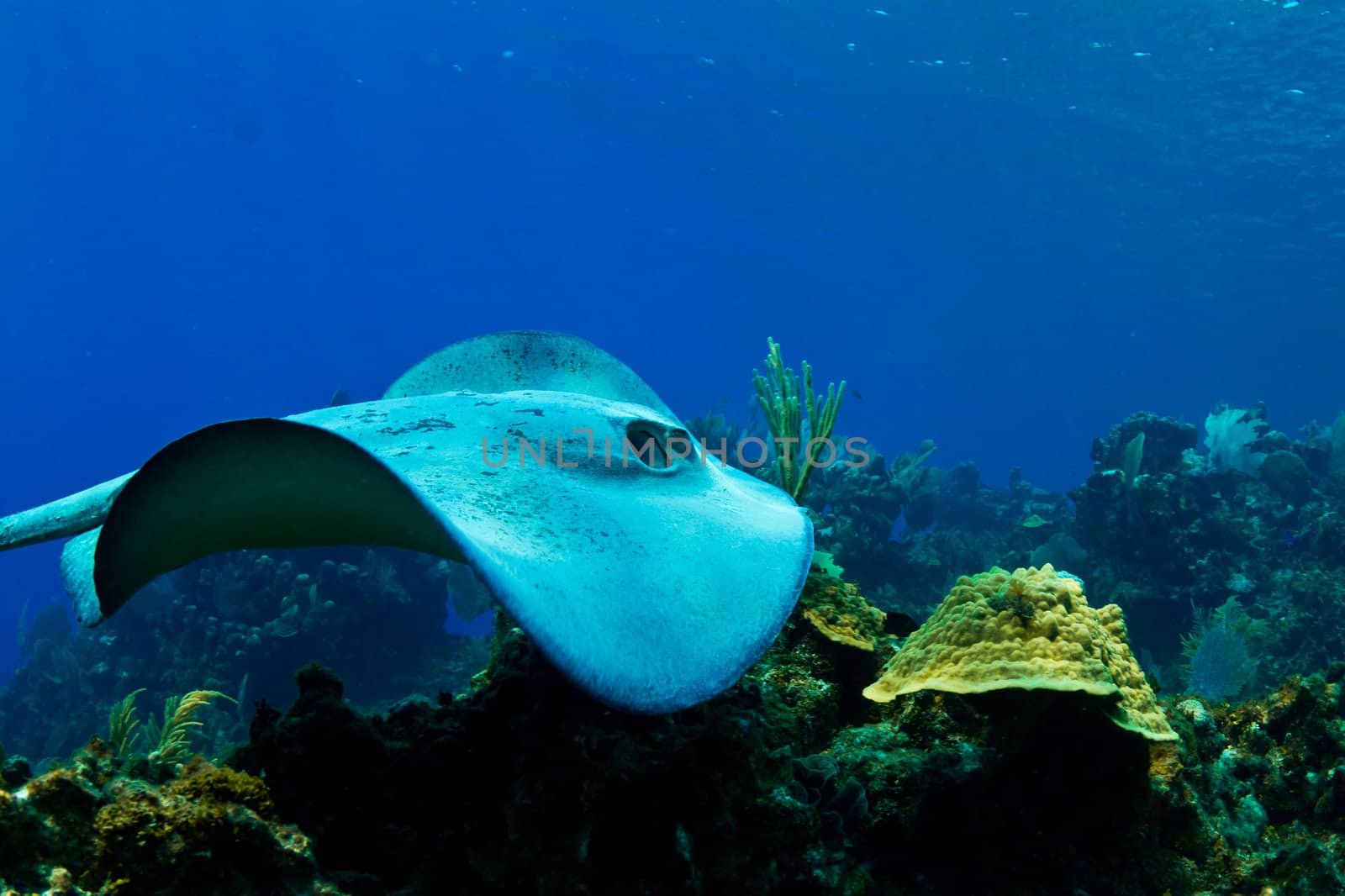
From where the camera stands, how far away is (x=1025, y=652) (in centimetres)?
256

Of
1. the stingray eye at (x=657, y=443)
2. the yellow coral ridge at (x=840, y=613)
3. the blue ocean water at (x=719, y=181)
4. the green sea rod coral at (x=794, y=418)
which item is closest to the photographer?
the stingray eye at (x=657, y=443)

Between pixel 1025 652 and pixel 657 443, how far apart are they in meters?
1.81

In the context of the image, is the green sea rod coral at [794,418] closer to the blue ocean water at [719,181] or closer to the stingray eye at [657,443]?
the stingray eye at [657,443]

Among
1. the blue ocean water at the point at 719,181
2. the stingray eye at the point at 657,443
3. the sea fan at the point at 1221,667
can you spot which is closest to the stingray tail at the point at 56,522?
the stingray eye at the point at 657,443

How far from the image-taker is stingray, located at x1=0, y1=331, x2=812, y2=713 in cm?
158

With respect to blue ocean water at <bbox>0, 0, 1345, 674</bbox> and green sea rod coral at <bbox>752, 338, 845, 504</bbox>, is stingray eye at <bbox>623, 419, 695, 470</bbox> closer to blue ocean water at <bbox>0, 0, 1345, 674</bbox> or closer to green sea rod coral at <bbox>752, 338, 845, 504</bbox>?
green sea rod coral at <bbox>752, 338, 845, 504</bbox>

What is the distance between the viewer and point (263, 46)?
172 ft

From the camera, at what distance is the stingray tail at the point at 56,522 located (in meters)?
2.50

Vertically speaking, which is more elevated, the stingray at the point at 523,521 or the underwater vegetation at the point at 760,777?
the stingray at the point at 523,521

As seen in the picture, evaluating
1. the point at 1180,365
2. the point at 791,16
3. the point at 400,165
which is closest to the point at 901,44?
the point at 791,16

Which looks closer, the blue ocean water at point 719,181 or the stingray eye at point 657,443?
the stingray eye at point 657,443

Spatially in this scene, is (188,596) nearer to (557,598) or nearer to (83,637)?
(83,637)

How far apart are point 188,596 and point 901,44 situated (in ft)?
126

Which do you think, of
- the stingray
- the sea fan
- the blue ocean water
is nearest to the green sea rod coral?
the stingray
